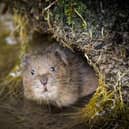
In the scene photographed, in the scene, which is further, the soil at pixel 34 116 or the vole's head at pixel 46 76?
the vole's head at pixel 46 76

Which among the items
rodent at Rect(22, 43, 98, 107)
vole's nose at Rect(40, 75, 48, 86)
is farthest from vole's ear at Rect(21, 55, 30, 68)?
vole's nose at Rect(40, 75, 48, 86)

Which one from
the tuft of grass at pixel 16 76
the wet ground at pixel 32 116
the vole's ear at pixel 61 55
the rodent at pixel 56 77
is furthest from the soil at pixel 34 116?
the vole's ear at pixel 61 55

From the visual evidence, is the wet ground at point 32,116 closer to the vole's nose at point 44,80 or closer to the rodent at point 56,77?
the rodent at point 56,77

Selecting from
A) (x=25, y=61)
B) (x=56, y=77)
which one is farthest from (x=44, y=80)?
(x=25, y=61)

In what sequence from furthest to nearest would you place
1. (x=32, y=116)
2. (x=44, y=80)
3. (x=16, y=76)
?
(x=16, y=76) → (x=32, y=116) → (x=44, y=80)

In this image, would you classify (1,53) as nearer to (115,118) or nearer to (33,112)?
(33,112)

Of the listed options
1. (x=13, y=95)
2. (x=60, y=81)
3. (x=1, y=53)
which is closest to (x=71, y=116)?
(x=60, y=81)

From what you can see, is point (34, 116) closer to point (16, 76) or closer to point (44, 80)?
point (44, 80)

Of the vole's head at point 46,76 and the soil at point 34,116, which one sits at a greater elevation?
the vole's head at point 46,76
